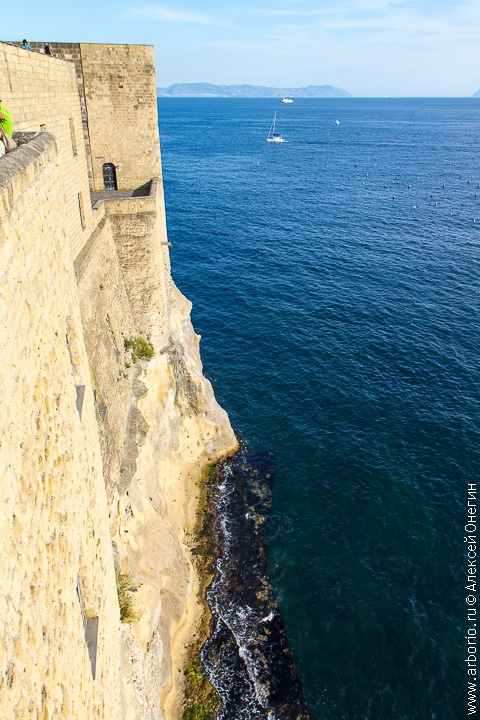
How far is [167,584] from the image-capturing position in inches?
973

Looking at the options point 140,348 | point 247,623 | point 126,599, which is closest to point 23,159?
point 126,599

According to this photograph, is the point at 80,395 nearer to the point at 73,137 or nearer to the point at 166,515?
the point at 73,137

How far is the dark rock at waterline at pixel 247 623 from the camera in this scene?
74.1 feet

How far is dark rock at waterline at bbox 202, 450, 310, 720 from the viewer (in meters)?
22.6

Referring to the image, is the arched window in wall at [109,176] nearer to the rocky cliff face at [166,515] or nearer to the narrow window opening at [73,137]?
the narrow window opening at [73,137]

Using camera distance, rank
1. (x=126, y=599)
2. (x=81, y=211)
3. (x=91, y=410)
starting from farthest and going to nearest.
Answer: (x=81, y=211), (x=126, y=599), (x=91, y=410)

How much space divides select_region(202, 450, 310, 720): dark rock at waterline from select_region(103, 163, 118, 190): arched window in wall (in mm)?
18819

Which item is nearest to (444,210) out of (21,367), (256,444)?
(256,444)

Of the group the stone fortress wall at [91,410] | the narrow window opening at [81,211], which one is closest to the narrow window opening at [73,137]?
the stone fortress wall at [91,410]

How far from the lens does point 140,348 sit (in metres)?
28.1

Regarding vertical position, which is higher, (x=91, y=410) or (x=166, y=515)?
(x=91, y=410)

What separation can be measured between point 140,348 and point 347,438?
15.4 meters

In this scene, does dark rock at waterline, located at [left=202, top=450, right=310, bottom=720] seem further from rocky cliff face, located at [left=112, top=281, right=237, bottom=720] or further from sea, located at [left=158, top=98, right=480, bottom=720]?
rocky cliff face, located at [left=112, top=281, right=237, bottom=720]

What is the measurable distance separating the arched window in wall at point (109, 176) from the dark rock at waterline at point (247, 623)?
18.8 metres
